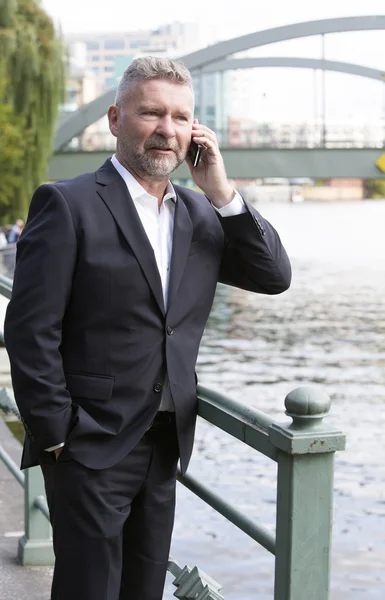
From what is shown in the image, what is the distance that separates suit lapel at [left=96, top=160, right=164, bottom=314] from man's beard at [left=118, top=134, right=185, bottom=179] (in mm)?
62

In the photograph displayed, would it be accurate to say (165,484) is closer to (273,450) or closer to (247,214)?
(273,450)

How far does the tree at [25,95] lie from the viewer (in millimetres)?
26453

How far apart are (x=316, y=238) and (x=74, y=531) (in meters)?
57.2

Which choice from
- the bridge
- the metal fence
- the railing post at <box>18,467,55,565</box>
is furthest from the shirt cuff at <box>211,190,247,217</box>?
the bridge

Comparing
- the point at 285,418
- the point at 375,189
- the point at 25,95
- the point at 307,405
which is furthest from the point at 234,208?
the point at 375,189

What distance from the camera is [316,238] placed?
2324 inches

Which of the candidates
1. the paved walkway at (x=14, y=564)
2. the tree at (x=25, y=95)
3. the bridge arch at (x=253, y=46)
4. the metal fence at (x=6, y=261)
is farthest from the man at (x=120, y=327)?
the bridge arch at (x=253, y=46)

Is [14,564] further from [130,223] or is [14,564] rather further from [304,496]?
[304,496]

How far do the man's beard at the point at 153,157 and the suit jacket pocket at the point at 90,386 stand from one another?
18.3 inches

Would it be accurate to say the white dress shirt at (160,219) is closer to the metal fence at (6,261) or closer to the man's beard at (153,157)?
the man's beard at (153,157)

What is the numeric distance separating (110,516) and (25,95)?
25820mm

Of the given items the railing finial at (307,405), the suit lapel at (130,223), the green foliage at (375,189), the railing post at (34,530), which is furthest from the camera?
the green foliage at (375,189)

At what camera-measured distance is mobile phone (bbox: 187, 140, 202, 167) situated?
2.50 meters

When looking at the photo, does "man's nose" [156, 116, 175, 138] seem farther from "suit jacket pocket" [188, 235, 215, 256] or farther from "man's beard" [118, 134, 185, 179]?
"suit jacket pocket" [188, 235, 215, 256]
